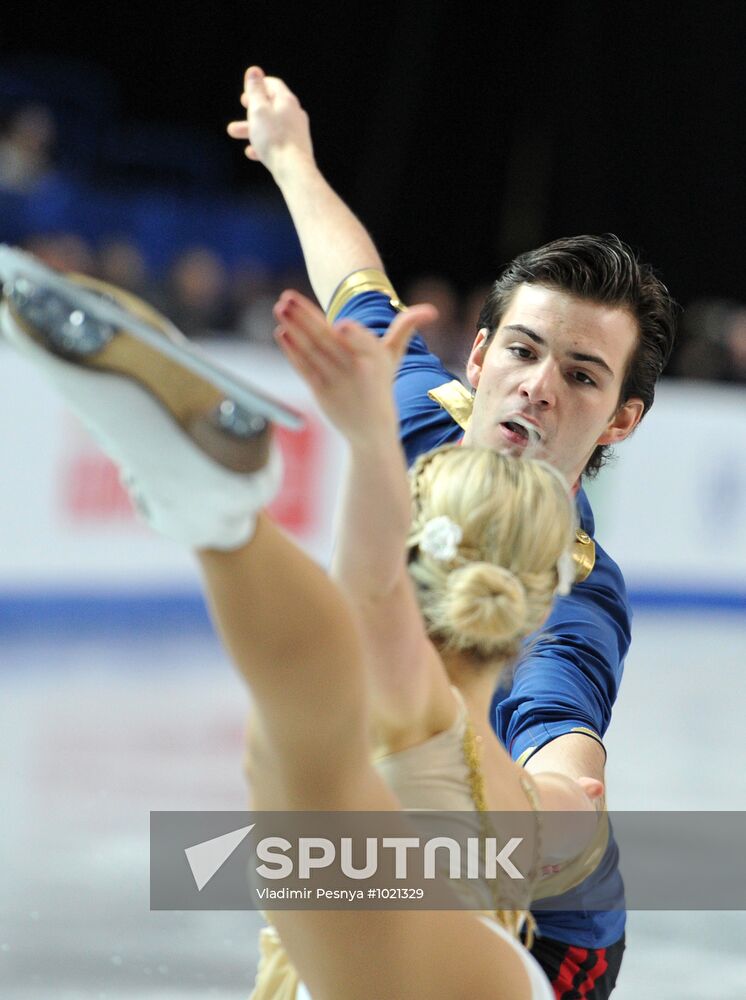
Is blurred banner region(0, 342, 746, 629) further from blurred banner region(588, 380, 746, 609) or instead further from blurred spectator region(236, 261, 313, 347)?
blurred spectator region(236, 261, 313, 347)

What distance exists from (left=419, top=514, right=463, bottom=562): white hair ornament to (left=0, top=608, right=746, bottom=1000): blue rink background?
70.6 inches

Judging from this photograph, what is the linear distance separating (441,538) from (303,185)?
1.43 m

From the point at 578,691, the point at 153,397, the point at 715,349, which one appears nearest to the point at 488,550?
the point at 153,397

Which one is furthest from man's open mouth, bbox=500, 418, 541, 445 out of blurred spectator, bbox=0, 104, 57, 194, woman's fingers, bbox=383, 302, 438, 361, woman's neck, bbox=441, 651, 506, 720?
blurred spectator, bbox=0, 104, 57, 194

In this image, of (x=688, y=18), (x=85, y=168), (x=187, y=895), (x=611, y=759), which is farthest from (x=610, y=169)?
(x=187, y=895)

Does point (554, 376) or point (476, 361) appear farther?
point (476, 361)

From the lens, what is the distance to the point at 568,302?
2.85 meters

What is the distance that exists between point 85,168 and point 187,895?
8.49 metres

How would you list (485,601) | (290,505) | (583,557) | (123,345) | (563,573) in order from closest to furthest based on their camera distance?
(123,345) < (485,601) < (563,573) < (583,557) < (290,505)

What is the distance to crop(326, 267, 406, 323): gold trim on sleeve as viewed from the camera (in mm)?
3096

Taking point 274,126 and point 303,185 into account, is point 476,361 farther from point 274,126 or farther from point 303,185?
point 274,126

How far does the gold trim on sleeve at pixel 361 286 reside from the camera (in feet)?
10.2

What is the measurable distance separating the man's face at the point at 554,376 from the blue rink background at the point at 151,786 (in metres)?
1.39

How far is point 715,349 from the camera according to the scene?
10836 millimetres
